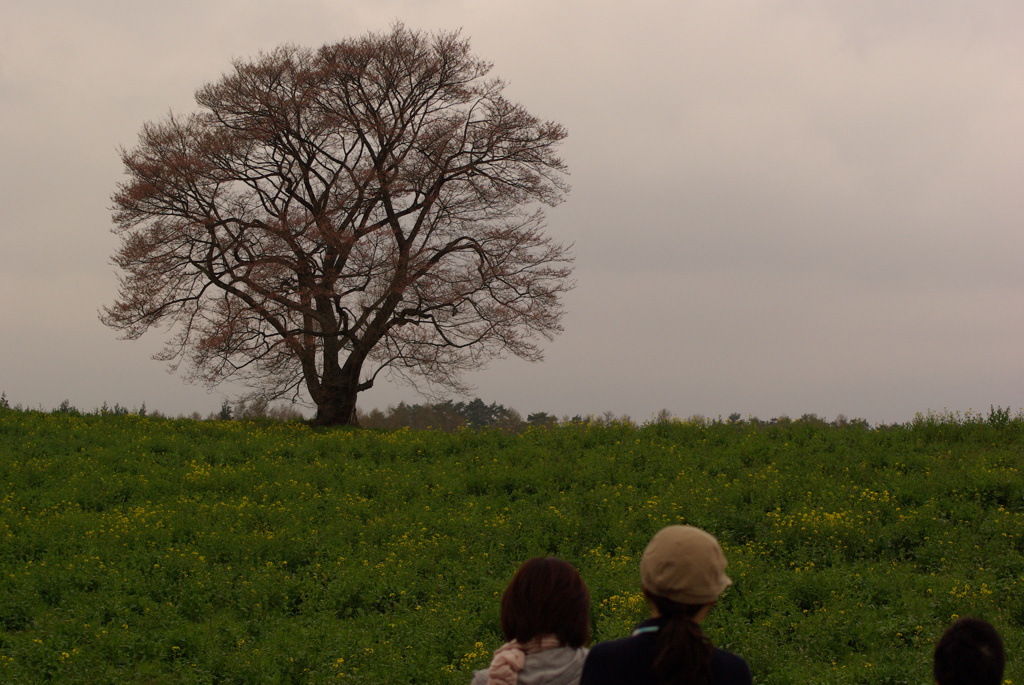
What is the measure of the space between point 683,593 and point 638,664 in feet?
0.91

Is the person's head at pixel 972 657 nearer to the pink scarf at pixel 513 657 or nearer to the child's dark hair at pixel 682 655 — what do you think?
the child's dark hair at pixel 682 655

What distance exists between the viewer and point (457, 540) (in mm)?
12828

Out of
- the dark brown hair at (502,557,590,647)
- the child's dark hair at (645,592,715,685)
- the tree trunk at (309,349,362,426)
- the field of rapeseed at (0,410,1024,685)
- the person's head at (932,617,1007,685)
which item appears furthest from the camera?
the tree trunk at (309,349,362,426)

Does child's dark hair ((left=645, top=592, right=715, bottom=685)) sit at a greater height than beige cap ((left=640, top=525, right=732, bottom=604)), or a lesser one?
lesser

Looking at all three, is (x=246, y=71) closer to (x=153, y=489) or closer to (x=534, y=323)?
(x=534, y=323)

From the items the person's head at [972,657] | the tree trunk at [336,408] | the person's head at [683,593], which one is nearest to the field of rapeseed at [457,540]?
the person's head at [972,657]

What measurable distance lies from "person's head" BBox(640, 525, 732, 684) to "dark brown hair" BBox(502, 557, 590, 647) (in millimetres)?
441

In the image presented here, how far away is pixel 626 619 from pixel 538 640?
6.08 m

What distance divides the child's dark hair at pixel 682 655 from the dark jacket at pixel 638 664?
34 mm

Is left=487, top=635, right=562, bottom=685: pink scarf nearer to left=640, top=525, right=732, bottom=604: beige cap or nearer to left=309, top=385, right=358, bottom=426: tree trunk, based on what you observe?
left=640, top=525, right=732, bottom=604: beige cap

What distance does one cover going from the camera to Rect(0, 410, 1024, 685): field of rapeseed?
880cm

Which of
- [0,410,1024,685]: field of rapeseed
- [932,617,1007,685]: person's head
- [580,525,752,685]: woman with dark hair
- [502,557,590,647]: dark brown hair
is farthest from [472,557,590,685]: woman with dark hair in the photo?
[0,410,1024,685]: field of rapeseed

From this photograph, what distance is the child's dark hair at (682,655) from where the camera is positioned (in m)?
2.71

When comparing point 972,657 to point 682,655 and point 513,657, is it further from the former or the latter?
point 513,657
